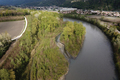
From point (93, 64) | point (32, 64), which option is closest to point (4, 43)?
point (32, 64)

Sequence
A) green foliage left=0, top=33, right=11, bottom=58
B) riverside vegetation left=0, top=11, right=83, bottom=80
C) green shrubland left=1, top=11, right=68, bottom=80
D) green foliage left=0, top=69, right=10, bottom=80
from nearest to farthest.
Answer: green foliage left=0, top=69, right=10, bottom=80
riverside vegetation left=0, top=11, right=83, bottom=80
green shrubland left=1, top=11, right=68, bottom=80
green foliage left=0, top=33, right=11, bottom=58

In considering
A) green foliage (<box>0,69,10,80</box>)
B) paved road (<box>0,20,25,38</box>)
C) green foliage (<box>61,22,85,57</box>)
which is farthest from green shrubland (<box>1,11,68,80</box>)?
paved road (<box>0,20,25,38</box>)

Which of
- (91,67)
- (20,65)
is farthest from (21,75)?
(91,67)

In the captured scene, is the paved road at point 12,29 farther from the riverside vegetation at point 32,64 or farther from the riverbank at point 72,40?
the riverbank at point 72,40

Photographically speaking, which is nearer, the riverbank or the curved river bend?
the curved river bend

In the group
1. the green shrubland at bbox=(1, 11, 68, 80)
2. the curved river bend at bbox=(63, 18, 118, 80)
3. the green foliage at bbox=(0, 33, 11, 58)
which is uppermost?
the green foliage at bbox=(0, 33, 11, 58)

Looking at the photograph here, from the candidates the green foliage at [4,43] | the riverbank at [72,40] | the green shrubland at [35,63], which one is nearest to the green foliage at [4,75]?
the green shrubland at [35,63]

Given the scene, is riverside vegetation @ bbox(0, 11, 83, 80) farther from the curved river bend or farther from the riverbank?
the riverbank

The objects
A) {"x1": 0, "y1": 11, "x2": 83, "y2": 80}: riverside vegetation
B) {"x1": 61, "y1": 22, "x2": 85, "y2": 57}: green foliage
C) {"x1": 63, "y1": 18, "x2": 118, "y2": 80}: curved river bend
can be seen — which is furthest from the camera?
{"x1": 61, "y1": 22, "x2": 85, "y2": 57}: green foliage

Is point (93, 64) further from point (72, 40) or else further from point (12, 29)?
point (12, 29)

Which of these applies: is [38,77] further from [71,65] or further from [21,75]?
[71,65]

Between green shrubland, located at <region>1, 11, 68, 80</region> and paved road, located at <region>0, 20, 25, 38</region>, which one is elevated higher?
paved road, located at <region>0, 20, 25, 38</region>
